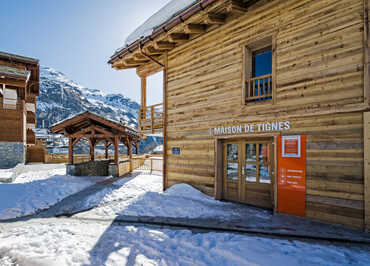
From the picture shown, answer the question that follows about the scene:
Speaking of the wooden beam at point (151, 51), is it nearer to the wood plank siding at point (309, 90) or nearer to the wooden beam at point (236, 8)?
the wood plank siding at point (309, 90)

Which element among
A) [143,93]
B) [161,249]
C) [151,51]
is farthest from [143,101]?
[161,249]

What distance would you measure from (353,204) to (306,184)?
961 mm

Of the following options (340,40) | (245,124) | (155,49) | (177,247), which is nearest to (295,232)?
(177,247)

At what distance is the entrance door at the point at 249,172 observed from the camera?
19.9 feet

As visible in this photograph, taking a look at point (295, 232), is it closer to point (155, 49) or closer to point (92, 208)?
point (92, 208)

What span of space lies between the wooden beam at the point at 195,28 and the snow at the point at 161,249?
651cm

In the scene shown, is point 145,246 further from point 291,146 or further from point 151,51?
point 151,51

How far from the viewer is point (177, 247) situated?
381cm

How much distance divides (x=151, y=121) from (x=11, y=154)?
12145mm

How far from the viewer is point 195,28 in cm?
729

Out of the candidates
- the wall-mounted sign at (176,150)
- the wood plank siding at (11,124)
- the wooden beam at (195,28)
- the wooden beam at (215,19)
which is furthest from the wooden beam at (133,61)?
the wood plank siding at (11,124)

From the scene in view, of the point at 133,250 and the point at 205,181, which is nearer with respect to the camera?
the point at 133,250

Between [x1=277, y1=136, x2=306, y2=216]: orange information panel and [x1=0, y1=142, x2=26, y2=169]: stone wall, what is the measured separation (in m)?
17.3

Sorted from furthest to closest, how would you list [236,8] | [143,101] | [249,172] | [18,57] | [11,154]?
[18,57]
[11,154]
[143,101]
[249,172]
[236,8]
